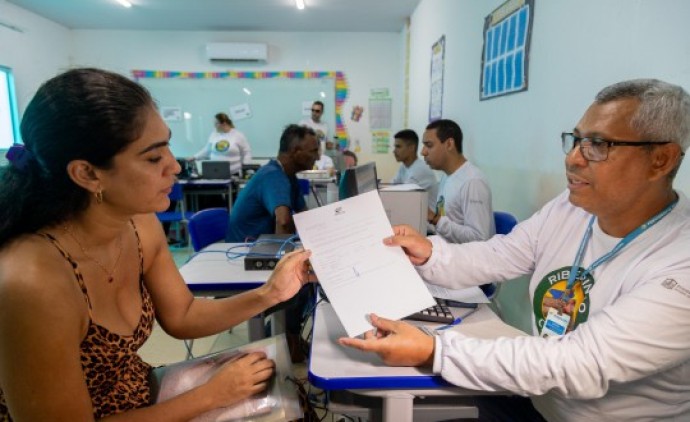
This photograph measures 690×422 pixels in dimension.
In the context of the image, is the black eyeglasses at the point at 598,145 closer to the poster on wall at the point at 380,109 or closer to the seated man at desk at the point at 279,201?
the seated man at desk at the point at 279,201

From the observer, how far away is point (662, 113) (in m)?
0.85

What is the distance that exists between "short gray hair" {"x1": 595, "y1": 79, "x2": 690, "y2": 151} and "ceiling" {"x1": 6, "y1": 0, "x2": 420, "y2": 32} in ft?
15.4

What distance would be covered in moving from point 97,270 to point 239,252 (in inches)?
40.3

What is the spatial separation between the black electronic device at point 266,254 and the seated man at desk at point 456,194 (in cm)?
96

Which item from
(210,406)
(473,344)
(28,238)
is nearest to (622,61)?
(473,344)

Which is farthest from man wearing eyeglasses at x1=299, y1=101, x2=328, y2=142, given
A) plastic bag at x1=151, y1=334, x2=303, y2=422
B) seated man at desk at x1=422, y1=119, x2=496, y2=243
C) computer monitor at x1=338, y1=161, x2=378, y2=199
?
plastic bag at x1=151, y1=334, x2=303, y2=422

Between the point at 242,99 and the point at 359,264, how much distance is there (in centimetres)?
632

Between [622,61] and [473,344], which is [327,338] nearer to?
[473,344]

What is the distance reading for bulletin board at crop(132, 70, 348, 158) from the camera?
6.60 meters

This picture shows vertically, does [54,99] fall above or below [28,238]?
above

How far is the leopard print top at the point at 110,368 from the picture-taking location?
2.78 feet

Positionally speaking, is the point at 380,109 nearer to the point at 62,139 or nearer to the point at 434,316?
the point at 434,316

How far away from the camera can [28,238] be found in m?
0.79

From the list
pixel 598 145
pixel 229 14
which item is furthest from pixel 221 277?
pixel 229 14
